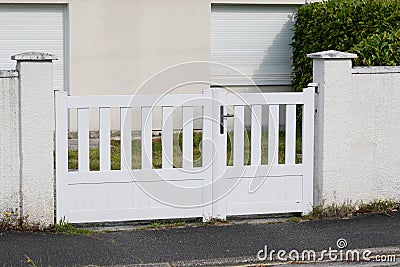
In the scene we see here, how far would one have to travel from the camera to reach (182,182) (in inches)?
320

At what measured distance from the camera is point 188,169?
8.12 m

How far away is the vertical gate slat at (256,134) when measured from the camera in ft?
27.1

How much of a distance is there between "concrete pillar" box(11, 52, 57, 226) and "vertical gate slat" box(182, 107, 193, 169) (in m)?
1.31

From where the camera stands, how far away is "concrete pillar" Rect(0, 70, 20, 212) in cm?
768

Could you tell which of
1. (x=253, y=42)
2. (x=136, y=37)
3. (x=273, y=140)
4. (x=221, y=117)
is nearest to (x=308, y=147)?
(x=273, y=140)

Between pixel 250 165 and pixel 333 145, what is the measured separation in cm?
92

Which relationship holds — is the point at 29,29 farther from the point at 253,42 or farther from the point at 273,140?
the point at 273,140

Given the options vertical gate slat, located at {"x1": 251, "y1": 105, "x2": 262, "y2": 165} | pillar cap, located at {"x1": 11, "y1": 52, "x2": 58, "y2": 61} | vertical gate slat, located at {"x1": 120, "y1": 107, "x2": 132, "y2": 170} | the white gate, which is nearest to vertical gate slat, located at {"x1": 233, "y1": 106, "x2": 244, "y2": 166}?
the white gate

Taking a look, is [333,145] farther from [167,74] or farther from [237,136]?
[167,74]

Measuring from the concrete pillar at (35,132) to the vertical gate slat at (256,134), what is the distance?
2.05m

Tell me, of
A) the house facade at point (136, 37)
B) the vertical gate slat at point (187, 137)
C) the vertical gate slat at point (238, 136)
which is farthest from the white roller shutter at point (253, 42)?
the vertical gate slat at point (187, 137)

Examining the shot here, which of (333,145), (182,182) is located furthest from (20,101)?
(333,145)

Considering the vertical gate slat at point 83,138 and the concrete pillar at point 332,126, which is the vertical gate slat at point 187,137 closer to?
the vertical gate slat at point 83,138

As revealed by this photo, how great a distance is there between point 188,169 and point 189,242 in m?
0.88
